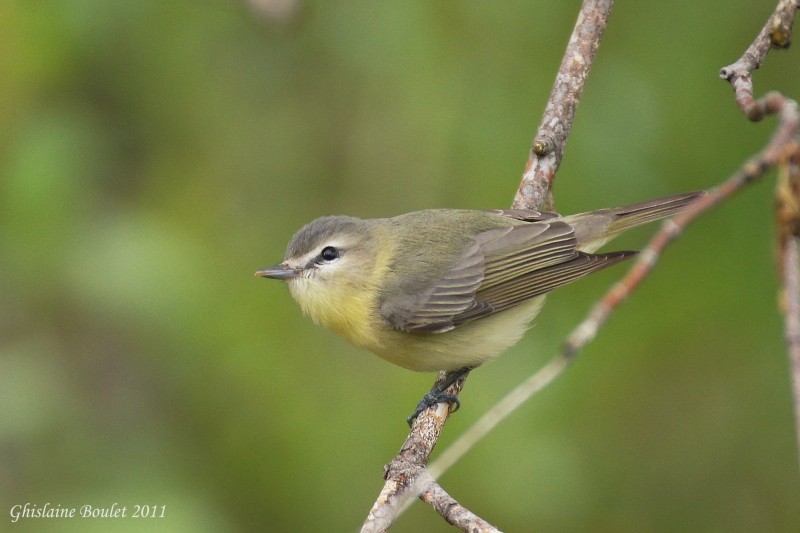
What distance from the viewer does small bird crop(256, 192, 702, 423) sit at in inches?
161

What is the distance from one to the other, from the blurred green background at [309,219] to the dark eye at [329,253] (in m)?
0.34

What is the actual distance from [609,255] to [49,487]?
2609mm

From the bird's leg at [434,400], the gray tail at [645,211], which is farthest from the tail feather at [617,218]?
the bird's leg at [434,400]

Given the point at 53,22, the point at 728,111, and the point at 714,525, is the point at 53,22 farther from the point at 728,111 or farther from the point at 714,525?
the point at 714,525

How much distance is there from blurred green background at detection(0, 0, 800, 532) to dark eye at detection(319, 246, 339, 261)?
0.34 meters

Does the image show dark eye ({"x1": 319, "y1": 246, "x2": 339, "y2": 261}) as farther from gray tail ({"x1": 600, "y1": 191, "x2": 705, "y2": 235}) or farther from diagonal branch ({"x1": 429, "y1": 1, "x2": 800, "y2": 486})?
diagonal branch ({"x1": 429, "y1": 1, "x2": 800, "y2": 486})

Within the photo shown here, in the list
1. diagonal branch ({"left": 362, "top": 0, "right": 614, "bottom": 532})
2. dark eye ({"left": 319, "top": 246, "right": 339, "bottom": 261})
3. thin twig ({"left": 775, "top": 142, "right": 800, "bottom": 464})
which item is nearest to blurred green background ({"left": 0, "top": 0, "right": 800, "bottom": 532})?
diagonal branch ({"left": 362, "top": 0, "right": 614, "bottom": 532})

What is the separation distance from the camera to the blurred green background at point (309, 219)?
12.2 ft

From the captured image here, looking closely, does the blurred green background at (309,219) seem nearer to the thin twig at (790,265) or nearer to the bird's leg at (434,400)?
the bird's leg at (434,400)

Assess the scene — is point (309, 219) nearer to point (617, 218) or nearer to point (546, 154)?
point (546, 154)

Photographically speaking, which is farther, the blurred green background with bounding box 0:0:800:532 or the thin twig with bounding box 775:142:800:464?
the blurred green background with bounding box 0:0:800:532

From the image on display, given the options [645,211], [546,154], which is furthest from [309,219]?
[645,211]

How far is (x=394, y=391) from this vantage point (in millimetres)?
4102

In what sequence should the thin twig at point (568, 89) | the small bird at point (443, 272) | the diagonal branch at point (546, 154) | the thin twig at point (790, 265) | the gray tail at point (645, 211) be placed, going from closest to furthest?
the thin twig at point (790, 265)
the diagonal branch at point (546, 154)
the thin twig at point (568, 89)
the small bird at point (443, 272)
the gray tail at point (645, 211)
